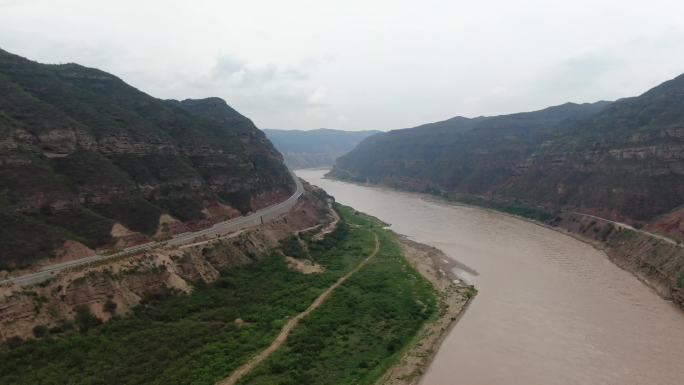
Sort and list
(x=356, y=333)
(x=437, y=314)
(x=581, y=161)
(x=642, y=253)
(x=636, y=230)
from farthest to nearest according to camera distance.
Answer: (x=581, y=161) < (x=636, y=230) < (x=642, y=253) < (x=437, y=314) < (x=356, y=333)

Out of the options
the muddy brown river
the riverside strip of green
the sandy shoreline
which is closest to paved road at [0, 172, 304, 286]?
the riverside strip of green

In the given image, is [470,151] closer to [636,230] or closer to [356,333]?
[636,230]

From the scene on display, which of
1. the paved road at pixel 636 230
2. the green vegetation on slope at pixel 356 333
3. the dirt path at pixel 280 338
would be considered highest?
the paved road at pixel 636 230

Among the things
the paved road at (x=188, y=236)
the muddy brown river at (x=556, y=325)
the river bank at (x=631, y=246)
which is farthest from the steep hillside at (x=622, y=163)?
the paved road at (x=188, y=236)

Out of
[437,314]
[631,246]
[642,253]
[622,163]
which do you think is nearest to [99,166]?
[437,314]

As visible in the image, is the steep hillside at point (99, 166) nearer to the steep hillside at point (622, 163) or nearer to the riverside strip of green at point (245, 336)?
the riverside strip of green at point (245, 336)

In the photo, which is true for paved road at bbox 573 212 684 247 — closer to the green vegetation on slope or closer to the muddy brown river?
the muddy brown river
